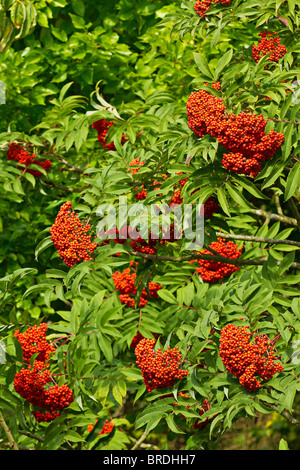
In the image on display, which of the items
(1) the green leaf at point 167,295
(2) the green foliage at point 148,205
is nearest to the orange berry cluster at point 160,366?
(2) the green foliage at point 148,205

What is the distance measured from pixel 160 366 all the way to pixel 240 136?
0.90 m

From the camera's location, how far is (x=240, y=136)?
2.38 meters

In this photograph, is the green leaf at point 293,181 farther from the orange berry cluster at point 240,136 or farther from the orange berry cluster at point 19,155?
the orange berry cluster at point 19,155

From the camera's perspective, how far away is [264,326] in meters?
2.48

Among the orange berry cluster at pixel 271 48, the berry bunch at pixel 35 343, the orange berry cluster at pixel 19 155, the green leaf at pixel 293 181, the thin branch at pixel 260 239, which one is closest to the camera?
the green leaf at pixel 293 181

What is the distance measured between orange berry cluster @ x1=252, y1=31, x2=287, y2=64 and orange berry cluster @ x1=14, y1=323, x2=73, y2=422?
1.58 m

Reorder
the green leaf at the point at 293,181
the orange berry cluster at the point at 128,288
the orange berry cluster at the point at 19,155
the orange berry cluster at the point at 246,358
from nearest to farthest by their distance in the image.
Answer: the orange berry cluster at the point at 246,358
the green leaf at the point at 293,181
the orange berry cluster at the point at 128,288
the orange berry cluster at the point at 19,155

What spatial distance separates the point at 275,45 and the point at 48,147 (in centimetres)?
152

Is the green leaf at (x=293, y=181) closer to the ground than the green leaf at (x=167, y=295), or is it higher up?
higher up

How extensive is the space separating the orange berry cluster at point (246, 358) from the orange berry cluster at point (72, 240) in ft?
2.31

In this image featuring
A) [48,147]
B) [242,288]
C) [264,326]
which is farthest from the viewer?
[48,147]

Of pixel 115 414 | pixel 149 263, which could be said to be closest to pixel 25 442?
pixel 149 263

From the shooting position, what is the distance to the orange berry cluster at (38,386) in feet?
8.80

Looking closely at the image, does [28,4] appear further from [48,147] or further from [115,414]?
[115,414]
